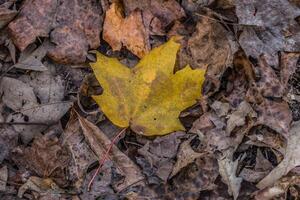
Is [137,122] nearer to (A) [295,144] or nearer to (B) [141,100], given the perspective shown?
(B) [141,100]

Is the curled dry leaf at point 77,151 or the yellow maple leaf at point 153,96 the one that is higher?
the yellow maple leaf at point 153,96

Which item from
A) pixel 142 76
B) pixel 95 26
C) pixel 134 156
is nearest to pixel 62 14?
pixel 95 26

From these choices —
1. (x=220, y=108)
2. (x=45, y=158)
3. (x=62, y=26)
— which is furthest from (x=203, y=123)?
(x=62, y=26)

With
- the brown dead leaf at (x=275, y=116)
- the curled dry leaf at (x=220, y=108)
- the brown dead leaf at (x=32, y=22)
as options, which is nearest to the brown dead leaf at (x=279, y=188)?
the brown dead leaf at (x=275, y=116)

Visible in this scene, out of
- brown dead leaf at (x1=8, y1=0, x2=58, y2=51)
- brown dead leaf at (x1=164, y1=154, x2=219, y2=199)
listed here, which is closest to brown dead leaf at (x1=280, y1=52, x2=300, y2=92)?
brown dead leaf at (x1=164, y1=154, x2=219, y2=199)

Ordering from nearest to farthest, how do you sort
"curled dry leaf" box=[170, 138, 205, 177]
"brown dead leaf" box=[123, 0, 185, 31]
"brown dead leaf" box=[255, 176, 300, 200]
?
1. "brown dead leaf" box=[255, 176, 300, 200]
2. "curled dry leaf" box=[170, 138, 205, 177]
3. "brown dead leaf" box=[123, 0, 185, 31]

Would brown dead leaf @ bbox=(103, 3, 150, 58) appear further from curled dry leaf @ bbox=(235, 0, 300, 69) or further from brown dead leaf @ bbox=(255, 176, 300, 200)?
brown dead leaf @ bbox=(255, 176, 300, 200)

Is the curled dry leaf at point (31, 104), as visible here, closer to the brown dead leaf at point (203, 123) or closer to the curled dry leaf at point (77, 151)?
the curled dry leaf at point (77, 151)
